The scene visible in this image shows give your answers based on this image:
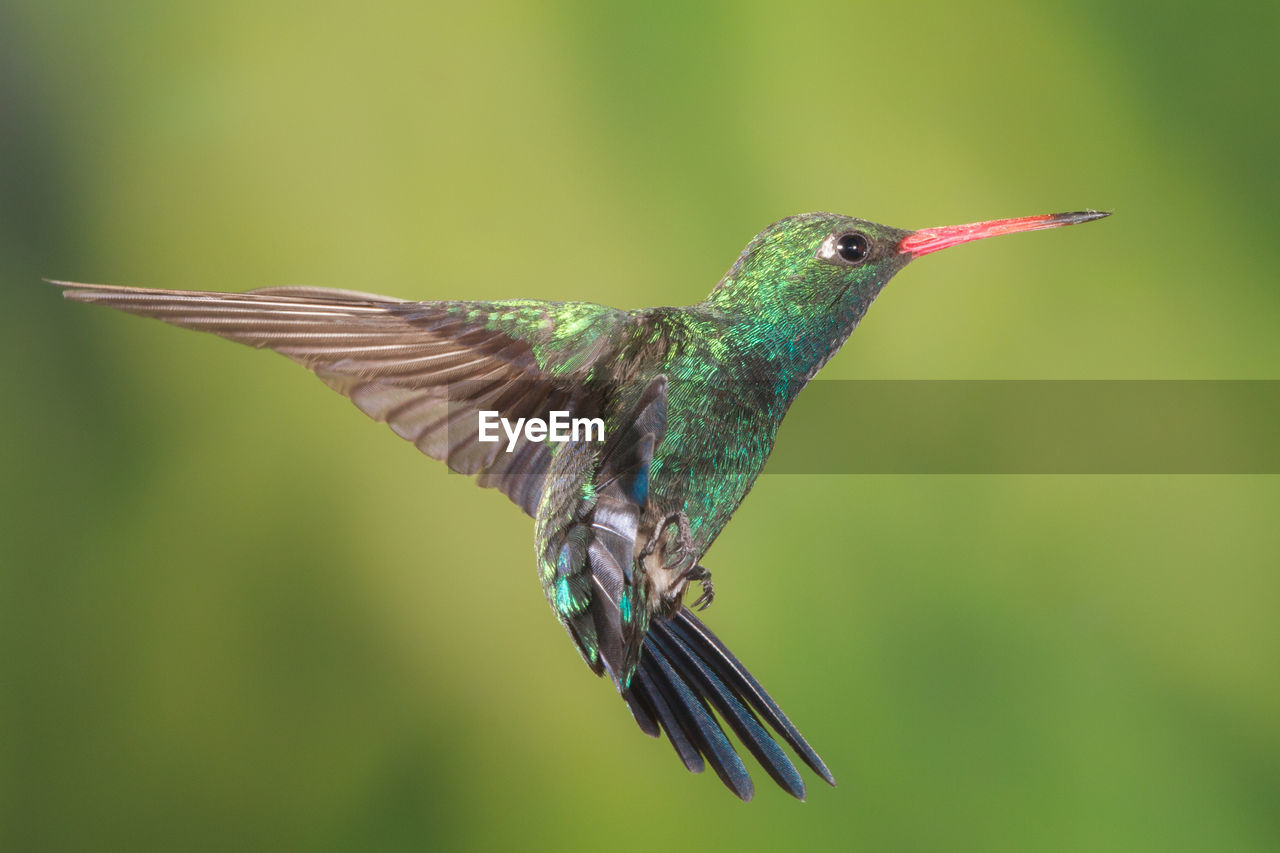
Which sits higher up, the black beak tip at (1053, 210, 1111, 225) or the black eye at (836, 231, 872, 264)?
the black beak tip at (1053, 210, 1111, 225)

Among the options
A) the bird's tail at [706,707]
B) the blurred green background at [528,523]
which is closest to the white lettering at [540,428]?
the bird's tail at [706,707]

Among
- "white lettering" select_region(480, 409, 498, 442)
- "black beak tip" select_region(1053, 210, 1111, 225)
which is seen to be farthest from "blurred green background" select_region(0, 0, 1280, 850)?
"black beak tip" select_region(1053, 210, 1111, 225)

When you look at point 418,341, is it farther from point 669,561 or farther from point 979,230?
point 979,230

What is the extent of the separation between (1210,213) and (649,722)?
2.91 feet

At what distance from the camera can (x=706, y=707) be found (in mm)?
582

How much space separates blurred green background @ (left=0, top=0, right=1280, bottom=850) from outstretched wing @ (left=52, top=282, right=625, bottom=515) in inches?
18.0

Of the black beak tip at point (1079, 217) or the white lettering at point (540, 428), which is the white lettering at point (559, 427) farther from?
the black beak tip at point (1079, 217)

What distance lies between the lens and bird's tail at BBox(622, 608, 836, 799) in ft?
1.86

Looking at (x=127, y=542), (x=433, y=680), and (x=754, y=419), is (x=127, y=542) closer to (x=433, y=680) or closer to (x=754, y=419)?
(x=433, y=680)

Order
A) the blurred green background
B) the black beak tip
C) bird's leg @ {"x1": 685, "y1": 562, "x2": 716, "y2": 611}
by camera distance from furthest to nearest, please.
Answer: the blurred green background
bird's leg @ {"x1": 685, "y1": 562, "x2": 716, "y2": 611}
the black beak tip

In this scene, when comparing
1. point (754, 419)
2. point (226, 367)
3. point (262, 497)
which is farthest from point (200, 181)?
point (754, 419)

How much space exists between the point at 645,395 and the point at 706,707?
0.19 metres

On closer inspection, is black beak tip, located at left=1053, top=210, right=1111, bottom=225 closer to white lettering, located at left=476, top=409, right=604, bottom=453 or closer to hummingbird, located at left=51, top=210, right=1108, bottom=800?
hummingbird, located at left=51, top=210, right=1108, bottom=800

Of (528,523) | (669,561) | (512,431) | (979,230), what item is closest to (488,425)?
(512,431)
